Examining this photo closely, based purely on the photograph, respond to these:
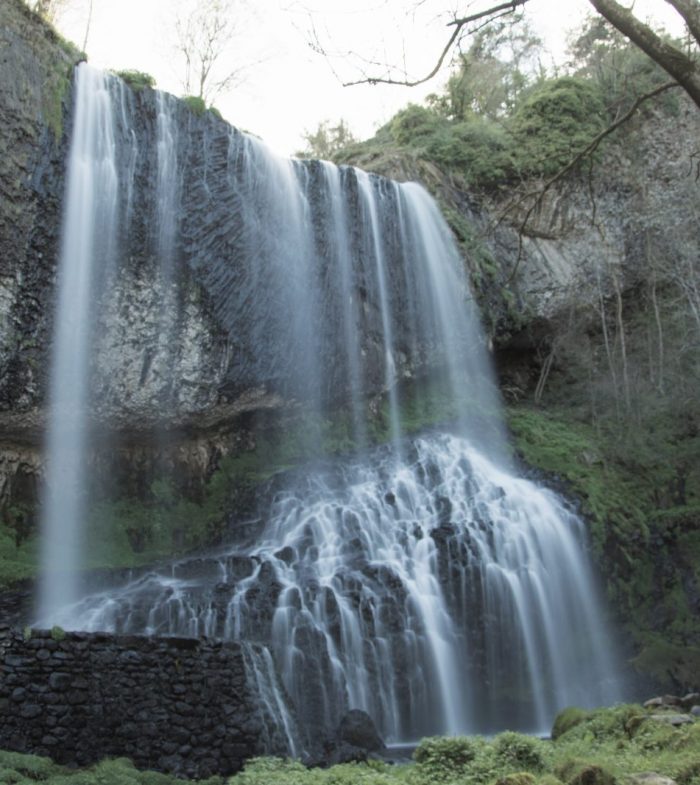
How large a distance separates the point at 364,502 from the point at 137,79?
9.81 metres

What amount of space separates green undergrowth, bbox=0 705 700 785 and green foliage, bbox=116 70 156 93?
43.1 ft

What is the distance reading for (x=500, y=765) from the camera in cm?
611

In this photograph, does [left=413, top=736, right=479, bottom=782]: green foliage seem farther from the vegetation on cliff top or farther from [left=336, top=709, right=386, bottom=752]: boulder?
the vegetation on cliff top

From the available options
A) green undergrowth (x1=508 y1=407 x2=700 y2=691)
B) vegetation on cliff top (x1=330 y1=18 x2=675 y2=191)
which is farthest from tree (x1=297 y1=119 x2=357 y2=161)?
green undergrowth (x1=508 y1=407 x2=700 y2=691)

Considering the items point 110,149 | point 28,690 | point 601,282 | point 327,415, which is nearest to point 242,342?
point 327,415

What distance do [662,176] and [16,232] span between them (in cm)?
1671

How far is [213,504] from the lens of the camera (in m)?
15.8

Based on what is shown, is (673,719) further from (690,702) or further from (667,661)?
(667,661)

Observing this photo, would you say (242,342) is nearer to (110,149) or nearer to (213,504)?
(213,504)

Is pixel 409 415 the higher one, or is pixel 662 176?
pixel 662 176

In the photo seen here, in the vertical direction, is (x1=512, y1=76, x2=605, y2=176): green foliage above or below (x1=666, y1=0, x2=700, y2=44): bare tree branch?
above

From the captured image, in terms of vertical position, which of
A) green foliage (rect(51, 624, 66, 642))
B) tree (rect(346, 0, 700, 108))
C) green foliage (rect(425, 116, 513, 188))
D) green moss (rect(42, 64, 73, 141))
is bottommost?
green foliage (rect(51, 624, 66, 642))

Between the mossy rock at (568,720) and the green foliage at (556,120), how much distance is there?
17.0m

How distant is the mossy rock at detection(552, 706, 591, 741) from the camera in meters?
8.33
